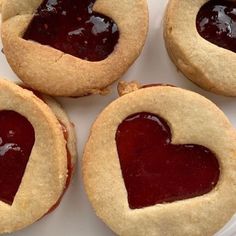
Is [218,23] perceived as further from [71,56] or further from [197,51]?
[71,56]

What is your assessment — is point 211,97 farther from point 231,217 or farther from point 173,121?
point 231,217

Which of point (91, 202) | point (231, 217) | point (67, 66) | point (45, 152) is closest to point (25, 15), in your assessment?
point (67, 66)

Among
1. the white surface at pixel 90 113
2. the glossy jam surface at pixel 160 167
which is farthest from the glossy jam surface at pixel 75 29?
the glossy jam surface at pixel 160 167

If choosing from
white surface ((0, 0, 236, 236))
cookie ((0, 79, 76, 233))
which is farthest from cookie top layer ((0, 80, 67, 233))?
white surface ((0, 0, 236, 236))

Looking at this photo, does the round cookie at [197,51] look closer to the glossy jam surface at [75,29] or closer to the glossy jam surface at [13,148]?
the glossy jam surface at [75,29]

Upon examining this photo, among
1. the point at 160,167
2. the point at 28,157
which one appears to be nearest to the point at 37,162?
the point at 28,157
